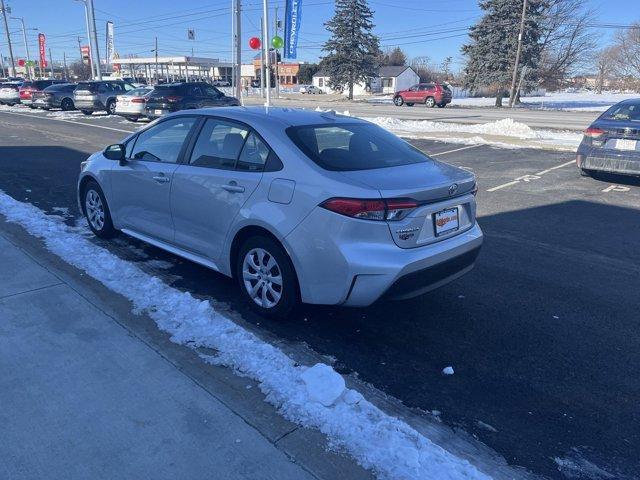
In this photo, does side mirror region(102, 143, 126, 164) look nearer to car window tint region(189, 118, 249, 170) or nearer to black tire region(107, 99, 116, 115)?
car window tint region(189, 118, 249, 170)

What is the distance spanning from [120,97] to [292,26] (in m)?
9.50

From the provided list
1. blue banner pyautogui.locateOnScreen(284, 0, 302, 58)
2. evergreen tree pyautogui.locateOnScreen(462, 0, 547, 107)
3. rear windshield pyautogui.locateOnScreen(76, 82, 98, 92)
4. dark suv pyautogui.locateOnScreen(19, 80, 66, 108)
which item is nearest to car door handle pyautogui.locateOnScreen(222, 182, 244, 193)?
blue banner pyautogui.locateOnScreen(284, 0, 302, 58)

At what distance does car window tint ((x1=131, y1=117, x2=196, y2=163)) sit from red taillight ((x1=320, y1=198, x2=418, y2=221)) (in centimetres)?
192

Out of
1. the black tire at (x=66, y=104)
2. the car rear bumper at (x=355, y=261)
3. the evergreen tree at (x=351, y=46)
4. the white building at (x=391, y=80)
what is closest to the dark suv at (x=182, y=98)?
the black tire at (x=66, y=104)

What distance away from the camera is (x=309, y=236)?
351 cm

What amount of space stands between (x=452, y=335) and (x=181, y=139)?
2858 mm

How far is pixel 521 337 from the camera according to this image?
12.6ft

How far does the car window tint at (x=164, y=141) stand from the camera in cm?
468

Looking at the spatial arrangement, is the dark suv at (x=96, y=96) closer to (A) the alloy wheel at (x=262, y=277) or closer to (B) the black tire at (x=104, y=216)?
(B) the black tire at (x=104, y=216)

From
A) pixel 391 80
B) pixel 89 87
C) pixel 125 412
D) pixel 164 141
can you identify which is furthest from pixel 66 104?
pixel 391 80

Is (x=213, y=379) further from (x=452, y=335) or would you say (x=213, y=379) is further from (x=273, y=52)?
(x=273, y=52)

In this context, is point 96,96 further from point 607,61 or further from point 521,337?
point 607,61

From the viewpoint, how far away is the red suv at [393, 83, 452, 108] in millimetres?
40125

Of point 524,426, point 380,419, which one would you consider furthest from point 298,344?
point 524,426
